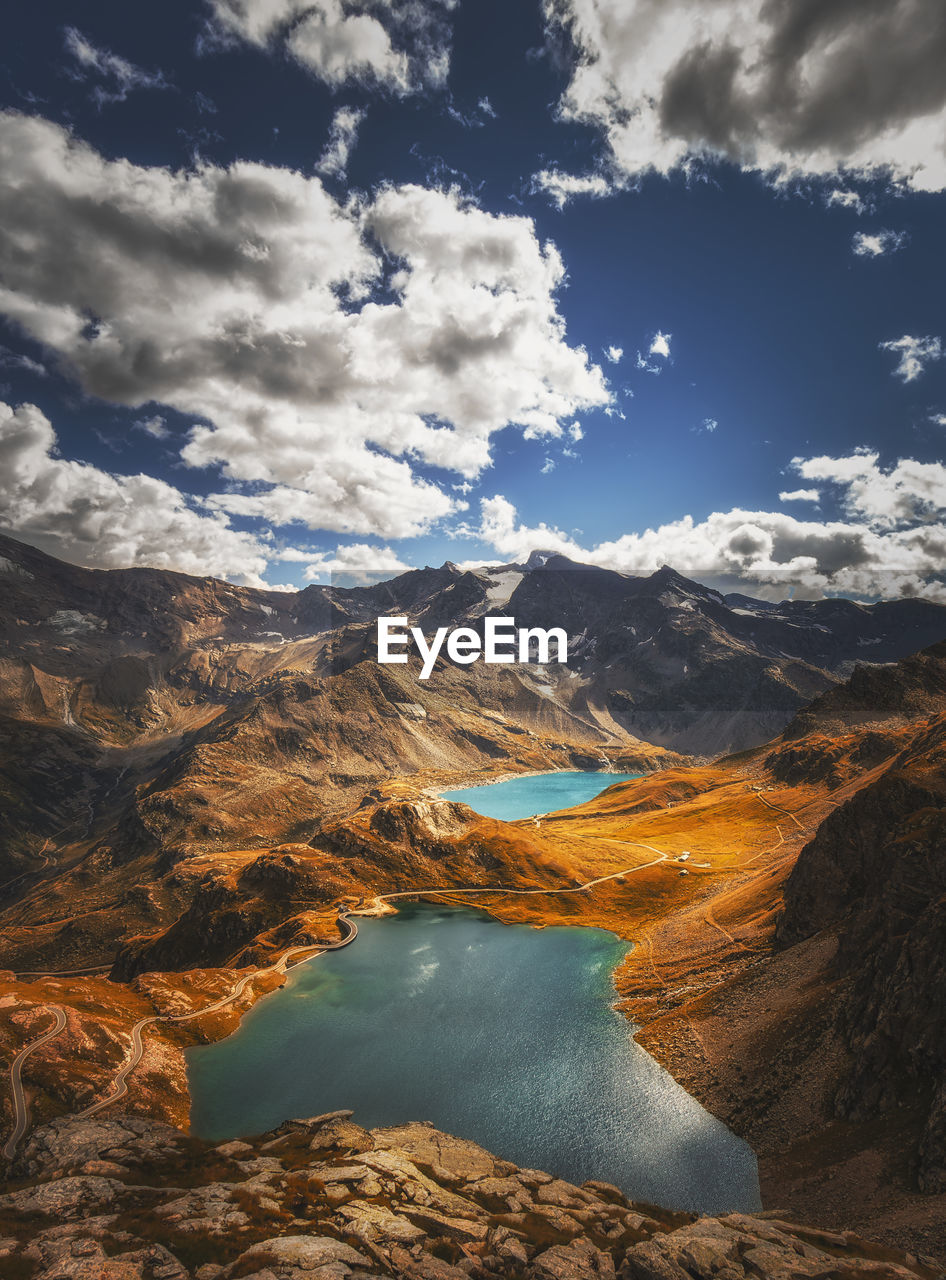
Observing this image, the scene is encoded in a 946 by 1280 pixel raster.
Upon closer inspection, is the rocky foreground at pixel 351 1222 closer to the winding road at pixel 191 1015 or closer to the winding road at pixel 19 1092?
the winding road at pixel 19 1092

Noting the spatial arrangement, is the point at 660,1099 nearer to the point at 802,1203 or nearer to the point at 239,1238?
the point at 802,1203

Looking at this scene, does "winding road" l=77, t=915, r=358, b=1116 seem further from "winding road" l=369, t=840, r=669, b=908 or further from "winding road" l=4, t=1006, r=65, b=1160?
"winding road" l=369, t=840, r=669, b=908

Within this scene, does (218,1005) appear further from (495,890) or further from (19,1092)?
(495,890)

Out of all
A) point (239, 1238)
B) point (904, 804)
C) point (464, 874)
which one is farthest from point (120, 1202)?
point (464, 874)

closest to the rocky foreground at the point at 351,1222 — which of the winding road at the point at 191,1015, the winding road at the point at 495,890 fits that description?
the winding road at the point at 191,1015

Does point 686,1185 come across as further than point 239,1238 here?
Yes

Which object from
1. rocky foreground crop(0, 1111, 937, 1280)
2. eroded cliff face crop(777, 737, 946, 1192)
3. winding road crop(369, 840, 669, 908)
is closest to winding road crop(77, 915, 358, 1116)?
rocky foreground crop(0, 1111, 937, 1280)
